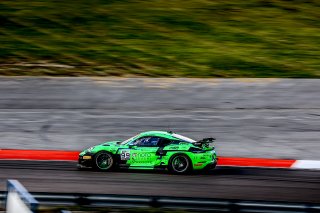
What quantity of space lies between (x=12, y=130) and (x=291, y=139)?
841 cm

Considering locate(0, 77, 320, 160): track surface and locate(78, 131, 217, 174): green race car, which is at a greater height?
locate(0, 77, 320, 160): track surface

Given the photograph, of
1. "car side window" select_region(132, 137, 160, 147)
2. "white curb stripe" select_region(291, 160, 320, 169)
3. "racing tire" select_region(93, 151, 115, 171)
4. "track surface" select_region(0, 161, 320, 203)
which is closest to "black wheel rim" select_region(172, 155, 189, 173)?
"track surface" select_region(0, 161, 320, 203)

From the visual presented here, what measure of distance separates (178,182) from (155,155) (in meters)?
1.23

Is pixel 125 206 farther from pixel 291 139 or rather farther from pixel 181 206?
pixel 291 139

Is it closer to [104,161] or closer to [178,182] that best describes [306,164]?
[178,182]

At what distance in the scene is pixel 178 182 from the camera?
15.5 m

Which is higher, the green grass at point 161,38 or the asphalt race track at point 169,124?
the green grass at point 161,38

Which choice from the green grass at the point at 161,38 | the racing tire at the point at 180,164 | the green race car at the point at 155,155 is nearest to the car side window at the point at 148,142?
the green race car at the point at 155,155

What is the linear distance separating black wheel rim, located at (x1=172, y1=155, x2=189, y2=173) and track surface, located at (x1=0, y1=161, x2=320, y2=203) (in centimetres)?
27

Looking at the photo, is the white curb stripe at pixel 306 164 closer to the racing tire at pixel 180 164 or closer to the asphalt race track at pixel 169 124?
the asphalt race track at pixel 169 124

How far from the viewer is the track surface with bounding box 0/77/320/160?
827 inches

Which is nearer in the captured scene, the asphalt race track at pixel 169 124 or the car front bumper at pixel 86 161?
the asphalt race track at pixel 169 124

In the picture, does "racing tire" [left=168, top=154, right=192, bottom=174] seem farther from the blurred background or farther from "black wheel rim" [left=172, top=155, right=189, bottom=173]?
the blurred background

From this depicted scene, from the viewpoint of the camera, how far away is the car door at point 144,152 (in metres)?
16.5
